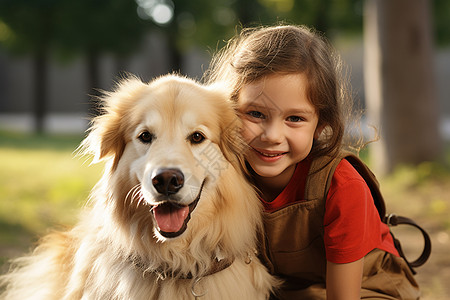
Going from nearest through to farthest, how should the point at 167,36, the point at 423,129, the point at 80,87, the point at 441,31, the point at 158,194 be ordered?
1. the point at 158,194
2. the point at 423,129
3. the point at 441,31
4. the point at 167,36
5. the point at 80,87

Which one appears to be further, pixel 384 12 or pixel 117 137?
pixel 384 12

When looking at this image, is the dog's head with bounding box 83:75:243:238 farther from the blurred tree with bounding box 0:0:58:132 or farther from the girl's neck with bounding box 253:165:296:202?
the blurred tree with bounding box 0:0:58:132

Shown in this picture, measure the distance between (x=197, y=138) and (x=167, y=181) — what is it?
38cm

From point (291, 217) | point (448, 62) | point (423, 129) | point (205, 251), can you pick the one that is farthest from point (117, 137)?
point (448, 62)

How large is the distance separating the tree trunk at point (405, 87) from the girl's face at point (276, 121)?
16.3 feet

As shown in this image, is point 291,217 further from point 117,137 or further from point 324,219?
point 117,137

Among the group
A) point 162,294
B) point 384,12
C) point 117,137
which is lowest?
point 162,294

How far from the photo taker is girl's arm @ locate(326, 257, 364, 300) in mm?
2520

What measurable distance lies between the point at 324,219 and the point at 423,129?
205 inches

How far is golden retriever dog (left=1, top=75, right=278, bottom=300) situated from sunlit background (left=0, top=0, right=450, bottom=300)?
1.46 ft

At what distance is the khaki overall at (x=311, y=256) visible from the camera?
2.57 metres

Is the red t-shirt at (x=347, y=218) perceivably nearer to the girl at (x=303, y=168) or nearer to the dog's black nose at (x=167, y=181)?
the girl at (x=303, y=168)

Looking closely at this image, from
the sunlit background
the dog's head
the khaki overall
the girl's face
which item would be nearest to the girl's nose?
the girl's face

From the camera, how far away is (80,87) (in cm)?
3027
